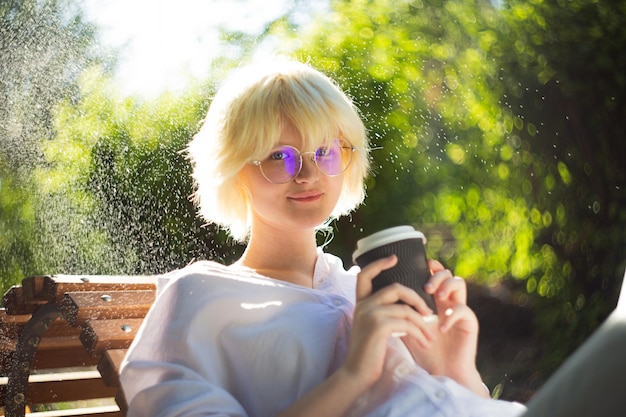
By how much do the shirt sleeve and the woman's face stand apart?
90mm

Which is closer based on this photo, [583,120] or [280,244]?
[280,244]

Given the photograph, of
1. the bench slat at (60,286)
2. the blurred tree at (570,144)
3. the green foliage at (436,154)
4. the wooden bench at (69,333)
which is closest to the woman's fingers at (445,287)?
the wooden bench at (69,333)

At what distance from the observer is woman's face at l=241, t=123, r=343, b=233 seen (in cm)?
69

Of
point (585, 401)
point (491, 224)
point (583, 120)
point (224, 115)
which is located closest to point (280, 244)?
point (224, 115)

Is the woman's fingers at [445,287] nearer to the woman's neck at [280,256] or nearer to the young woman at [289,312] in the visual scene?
the young woman at [289,312]

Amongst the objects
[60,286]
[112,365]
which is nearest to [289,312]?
[112,365]

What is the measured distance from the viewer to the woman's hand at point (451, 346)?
64 cm

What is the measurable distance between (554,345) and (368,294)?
1238 millimetres

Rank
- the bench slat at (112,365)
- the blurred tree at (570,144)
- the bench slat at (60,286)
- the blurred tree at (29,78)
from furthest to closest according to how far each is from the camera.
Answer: the blurred tree at (570,144) → the blurred tree at (29,78) → the bench slat at (60,286) → the bench slat at (112,365)

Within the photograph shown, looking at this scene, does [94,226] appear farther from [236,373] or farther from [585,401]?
[585,401]

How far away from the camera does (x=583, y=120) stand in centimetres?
172

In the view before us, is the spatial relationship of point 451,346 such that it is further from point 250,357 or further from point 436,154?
point 436,154

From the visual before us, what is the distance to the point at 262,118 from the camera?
665mm

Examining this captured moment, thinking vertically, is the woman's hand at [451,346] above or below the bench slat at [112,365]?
above
